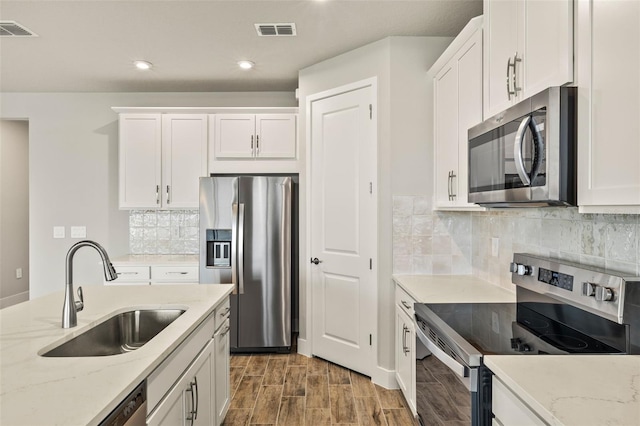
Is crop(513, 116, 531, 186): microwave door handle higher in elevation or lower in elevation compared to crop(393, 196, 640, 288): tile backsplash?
higher

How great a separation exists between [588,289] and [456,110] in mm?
1318

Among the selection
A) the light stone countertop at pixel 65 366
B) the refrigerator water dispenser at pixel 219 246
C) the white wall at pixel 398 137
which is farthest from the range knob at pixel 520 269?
the refrigerator water dispenser at pixel 219 246

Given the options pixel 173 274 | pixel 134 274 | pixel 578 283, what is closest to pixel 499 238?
pixel 578 283

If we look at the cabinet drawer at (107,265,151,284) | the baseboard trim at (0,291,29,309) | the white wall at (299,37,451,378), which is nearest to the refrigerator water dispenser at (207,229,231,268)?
the cabinet drawer at (107,265,151,284)

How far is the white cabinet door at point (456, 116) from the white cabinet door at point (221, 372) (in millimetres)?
1598

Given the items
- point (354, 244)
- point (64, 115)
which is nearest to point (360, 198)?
point (354, 244)

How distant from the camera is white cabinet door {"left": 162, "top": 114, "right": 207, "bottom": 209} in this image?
3.98 m

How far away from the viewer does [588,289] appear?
4.73ft

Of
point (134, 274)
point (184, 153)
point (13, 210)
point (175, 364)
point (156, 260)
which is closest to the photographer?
point (175, 364)

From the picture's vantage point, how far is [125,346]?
6.14ft

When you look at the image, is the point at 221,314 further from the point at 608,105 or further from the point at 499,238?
the point at 608,105

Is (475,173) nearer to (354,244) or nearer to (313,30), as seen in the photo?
(354,244)

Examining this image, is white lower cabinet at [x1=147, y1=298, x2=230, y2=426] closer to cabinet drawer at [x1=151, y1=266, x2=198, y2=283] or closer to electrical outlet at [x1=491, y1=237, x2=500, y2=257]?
cabinet drawer at [x1=151, y1=266, x2=198, y2=283]

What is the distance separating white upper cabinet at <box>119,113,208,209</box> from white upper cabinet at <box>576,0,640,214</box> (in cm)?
343
